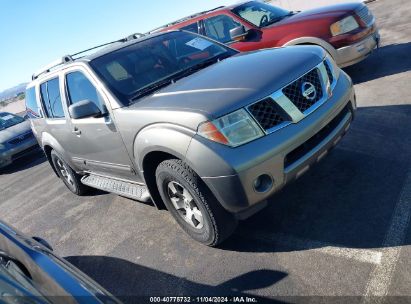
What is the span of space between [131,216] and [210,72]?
6.78 ft

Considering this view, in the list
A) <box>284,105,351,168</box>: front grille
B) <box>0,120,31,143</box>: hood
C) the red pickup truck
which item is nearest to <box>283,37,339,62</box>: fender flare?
the red pickup truck

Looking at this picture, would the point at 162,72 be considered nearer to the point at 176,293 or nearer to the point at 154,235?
the point at 154,235

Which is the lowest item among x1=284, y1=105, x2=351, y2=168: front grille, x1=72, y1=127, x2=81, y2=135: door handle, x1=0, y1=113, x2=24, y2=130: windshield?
x1=0, y1=113, x2=24, y2=130: windshield

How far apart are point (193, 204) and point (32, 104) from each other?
4.11 meters

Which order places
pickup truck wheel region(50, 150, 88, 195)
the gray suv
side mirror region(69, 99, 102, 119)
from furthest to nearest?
pickup truck wheel region(50, 150, 88, 195)
side mirror region(69, 99, 102, 119)
the gray suv

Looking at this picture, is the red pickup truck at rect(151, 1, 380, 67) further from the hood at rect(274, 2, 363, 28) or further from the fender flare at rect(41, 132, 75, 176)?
the fender flare at rect(41, 132, 75, 176)

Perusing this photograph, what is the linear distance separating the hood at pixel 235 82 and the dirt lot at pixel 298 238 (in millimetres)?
1241

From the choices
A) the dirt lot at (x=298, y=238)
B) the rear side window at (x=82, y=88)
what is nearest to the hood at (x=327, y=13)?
the dirt lot at (x=298, y=238)

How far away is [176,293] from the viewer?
304cm

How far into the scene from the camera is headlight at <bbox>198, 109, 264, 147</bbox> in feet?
9.14

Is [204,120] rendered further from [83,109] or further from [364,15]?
[364,15]

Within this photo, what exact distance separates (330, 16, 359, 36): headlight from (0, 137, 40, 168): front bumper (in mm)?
7900

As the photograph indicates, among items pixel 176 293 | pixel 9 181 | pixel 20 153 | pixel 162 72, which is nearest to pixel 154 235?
pixel 176 293

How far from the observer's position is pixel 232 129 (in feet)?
9.19
